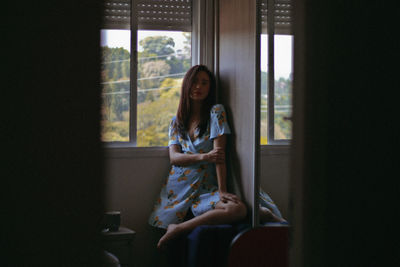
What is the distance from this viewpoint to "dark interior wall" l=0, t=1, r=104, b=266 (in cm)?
25

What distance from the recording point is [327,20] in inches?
17.2

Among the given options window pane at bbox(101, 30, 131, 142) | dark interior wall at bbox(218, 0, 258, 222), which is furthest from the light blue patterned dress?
window pane at bbox(101, 30, 131, 142)

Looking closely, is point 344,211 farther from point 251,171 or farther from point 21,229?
point 251,171

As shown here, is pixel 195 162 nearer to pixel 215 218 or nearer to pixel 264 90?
pixel 215 218

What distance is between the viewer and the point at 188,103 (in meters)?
2.78

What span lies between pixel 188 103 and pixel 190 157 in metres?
0.35

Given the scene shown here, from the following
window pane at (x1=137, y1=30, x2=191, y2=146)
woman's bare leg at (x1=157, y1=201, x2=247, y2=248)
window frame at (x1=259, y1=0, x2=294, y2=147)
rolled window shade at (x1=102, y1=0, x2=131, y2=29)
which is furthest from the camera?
window pane at (x1=137, y1=30, x2=191, y2=146)

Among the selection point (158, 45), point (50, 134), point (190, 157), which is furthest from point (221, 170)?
point (50, 134)

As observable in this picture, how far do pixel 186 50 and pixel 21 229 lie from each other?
292 cm

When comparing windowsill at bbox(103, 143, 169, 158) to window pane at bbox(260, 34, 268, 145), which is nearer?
window pane at bbox(260, 34, 268, 145)

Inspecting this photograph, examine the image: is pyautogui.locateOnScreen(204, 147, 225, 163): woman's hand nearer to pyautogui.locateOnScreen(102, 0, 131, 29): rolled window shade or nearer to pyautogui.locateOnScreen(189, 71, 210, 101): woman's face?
pyautogui.locateOnScreen(189, 71, 210, 101): woman's face

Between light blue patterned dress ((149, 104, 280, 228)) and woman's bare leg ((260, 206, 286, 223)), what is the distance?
376 mm

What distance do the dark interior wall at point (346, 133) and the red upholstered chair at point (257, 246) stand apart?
5.98 feet

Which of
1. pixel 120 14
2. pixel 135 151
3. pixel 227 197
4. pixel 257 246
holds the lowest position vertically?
pixel 257 246
